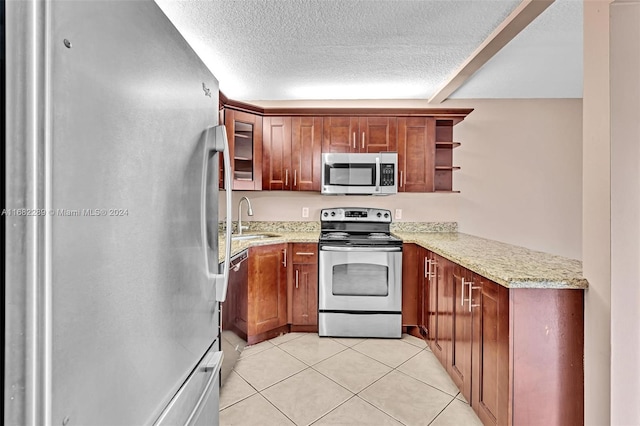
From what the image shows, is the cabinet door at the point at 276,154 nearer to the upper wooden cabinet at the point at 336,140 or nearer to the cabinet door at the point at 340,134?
the upper wooden cabinet at the point at 336,140

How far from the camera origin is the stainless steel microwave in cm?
307

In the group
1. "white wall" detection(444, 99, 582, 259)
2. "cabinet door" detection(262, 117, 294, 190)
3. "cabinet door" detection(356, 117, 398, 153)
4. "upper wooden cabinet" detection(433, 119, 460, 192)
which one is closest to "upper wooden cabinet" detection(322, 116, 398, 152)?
"cabinet door" detection(356, 117, 398, 153)

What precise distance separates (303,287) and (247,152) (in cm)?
148

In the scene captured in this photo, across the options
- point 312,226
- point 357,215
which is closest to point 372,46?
point 357,215

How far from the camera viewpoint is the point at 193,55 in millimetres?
948

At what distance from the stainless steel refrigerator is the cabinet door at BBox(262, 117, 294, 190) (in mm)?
2242

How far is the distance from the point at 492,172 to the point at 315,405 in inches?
117

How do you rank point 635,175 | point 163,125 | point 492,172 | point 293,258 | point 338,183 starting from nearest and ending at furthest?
point 163,125
point 635,175
point 293,258
point 338,183
point 492,172

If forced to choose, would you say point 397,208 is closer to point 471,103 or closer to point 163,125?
point 471,103

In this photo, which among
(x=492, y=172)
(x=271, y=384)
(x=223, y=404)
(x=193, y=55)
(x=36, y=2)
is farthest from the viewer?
(x=492, y=172)

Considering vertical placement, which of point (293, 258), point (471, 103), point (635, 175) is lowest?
point (293, 258)

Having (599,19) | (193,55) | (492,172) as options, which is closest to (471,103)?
(492,172)

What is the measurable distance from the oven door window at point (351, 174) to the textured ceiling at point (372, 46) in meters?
0.80

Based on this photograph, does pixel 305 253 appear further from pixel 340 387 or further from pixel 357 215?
pixel 340 387
